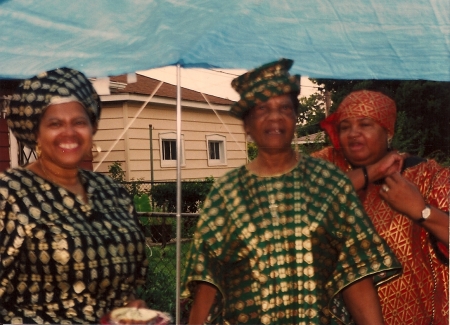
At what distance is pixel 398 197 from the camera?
2.25 metres

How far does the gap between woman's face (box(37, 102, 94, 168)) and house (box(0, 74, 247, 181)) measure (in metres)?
0.16

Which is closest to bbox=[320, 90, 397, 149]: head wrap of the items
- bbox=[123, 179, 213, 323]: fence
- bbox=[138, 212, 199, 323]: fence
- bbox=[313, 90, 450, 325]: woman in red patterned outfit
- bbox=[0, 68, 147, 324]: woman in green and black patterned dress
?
bbox=[313, 90, 450, 325]: woman in red patterned outfit

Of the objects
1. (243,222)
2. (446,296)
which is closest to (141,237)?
(243,222)

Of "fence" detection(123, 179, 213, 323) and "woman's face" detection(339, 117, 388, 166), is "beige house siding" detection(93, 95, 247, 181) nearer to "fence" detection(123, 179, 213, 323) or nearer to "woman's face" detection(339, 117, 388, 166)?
"fence" detection(123, 179, 213, 323)

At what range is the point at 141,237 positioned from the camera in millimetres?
2146

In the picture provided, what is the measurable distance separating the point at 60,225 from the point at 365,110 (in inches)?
51.5

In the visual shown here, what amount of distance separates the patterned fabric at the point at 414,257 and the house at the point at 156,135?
435mm

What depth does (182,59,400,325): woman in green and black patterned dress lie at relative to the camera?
1941mm

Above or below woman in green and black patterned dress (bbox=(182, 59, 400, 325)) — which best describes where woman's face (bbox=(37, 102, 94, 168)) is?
above

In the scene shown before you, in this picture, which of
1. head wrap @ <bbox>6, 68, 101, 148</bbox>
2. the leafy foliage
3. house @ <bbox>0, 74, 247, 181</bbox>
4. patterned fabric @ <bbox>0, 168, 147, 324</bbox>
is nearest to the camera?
patterned fabric @ <bbox>0, 168, 147, 324</bbox>

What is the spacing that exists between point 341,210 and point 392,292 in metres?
0.53

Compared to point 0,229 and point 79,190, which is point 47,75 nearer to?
point 79,190

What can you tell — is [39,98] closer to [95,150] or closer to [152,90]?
[95,150]

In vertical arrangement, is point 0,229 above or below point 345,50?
below
